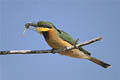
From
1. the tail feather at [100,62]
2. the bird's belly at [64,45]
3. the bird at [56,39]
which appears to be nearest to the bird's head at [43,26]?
the bird at [56,39]

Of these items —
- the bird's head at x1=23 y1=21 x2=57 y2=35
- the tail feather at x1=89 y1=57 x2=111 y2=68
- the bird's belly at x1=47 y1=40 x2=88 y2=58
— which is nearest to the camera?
the bird's head at x1=23 y1=21 x2=57 y2=35

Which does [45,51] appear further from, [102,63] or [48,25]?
[102,63]

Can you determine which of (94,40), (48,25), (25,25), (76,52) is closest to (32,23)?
(25,25)

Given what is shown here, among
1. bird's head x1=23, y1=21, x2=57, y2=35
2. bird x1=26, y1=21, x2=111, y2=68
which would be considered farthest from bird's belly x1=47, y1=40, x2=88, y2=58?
bird's head x1=23, y1=21, x2=57, y2=35

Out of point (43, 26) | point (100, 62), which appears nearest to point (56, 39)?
point (43, 26)

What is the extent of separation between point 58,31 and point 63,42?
123 millimetres

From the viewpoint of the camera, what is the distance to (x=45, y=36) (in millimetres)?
2010

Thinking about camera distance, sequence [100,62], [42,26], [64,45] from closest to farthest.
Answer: [42,26] < [64,45] < [100,62]

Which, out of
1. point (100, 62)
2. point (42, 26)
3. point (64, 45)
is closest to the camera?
point (42, 26)

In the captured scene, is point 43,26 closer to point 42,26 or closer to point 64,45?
point 42,26

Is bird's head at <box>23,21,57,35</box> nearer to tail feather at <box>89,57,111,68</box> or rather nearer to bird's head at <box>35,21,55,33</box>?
bird's head at <box>35,21,55,33</box>

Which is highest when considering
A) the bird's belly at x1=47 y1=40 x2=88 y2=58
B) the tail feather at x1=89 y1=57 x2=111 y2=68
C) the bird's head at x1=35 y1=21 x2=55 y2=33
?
the bird's head at x1=35 y1=21 x2=55 y2=33

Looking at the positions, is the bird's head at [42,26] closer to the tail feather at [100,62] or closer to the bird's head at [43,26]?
the bird's head at [43,26]

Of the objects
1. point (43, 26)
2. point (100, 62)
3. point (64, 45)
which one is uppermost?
point (43, 26)
